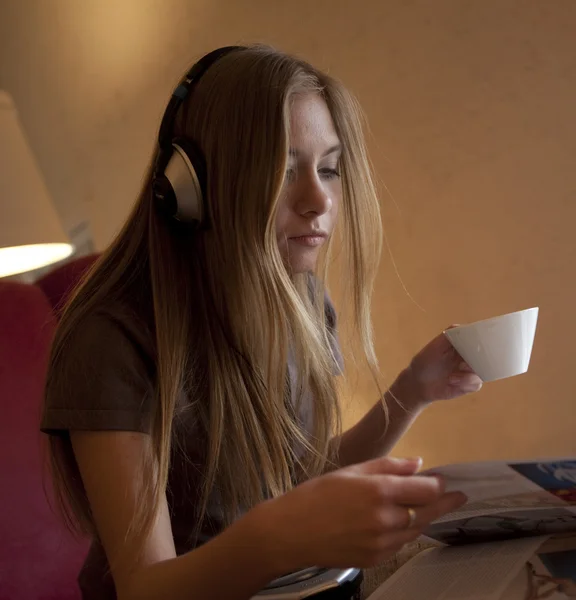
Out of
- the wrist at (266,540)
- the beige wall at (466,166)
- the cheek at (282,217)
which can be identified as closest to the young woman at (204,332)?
the cheek at (282,217)

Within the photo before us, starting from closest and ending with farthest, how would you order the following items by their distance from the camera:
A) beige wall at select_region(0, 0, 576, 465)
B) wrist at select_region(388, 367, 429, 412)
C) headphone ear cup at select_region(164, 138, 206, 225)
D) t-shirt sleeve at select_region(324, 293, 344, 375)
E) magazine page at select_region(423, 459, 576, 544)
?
1. magazine page at select_region(423, 459, 576, 544)
2. headphone ear cup at select_region(164, 138, 206, 225)
3. wrist at select_region(388, 367, 429, 412)
4. t-shirt sleeve at select_region(324, 293, 344, 375)
5. beige wall at select_region(0, 0, 576, 465)

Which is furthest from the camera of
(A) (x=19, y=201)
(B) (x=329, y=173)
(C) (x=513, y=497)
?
(A) (x=19, y=201)

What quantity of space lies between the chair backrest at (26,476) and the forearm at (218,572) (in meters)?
0.38

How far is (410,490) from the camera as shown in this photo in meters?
0.48

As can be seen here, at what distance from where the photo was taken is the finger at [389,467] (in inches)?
19.3

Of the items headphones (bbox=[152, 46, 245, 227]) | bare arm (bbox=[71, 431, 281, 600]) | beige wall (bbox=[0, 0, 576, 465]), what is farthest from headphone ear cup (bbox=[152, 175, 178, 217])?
beige wall (bbox=[0, 0, 576, 465])

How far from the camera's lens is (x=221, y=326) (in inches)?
29.9

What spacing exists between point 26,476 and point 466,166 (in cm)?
82

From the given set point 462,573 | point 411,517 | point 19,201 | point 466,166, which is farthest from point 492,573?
point 19,201

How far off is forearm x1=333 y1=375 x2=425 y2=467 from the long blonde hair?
0.43 feet

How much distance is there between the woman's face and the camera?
0.72 meters

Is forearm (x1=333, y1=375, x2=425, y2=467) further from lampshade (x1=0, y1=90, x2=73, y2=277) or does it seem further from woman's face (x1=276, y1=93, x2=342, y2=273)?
lampshade (x1=0, y1=90, x2=73, y2=277)

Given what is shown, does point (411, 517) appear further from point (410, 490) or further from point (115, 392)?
point (115, 392)

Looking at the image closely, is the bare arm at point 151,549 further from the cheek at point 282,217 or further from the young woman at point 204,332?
the cheek at point 282,217
